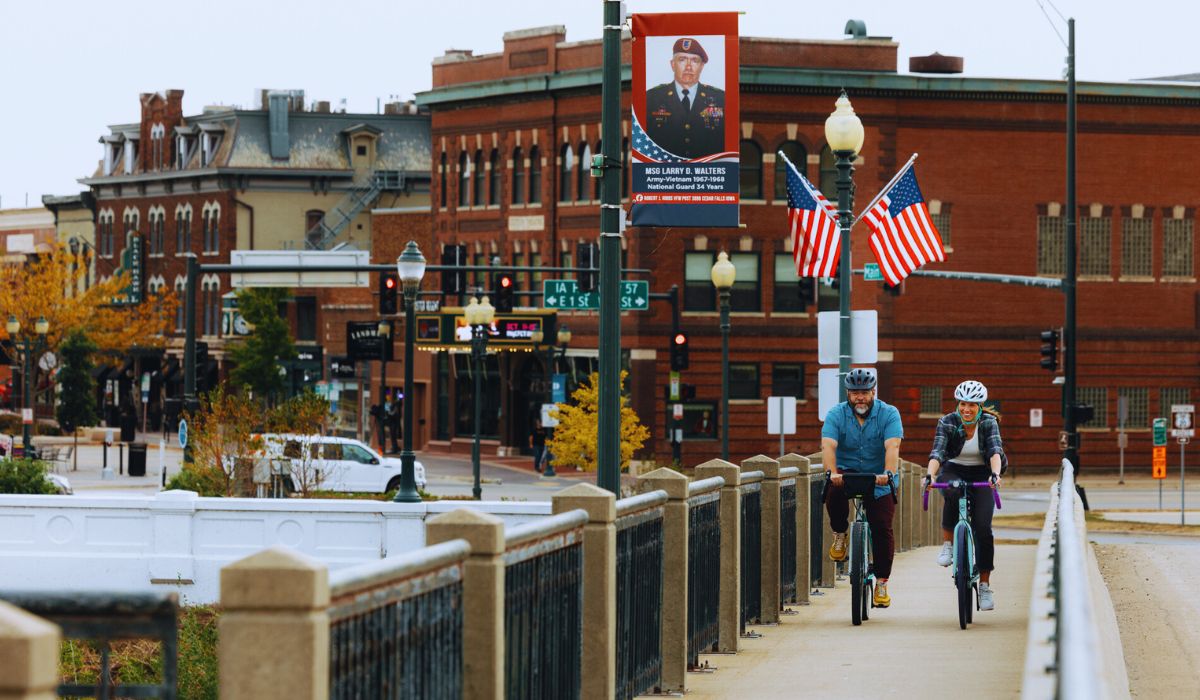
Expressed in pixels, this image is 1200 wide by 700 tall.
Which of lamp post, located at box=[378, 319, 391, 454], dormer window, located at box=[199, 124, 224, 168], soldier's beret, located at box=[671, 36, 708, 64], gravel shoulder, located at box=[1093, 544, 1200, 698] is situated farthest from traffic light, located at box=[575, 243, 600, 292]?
dormer window, located at box=[199, 124, 224, 168]

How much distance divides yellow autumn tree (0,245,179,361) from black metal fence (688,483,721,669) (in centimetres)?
6779

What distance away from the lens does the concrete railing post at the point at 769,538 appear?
52.4ft

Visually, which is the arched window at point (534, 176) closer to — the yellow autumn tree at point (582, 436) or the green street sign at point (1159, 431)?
the yellow autumn tree at point (582, 436)

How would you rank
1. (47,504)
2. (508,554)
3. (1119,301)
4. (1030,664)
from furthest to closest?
(1119,301) → (47,504) → (508,554) → (1030,664)

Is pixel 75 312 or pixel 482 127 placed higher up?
pixel 482 127

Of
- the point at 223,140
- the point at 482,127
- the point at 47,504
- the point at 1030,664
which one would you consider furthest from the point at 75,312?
the point at 1030,664

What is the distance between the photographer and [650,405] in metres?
58.9

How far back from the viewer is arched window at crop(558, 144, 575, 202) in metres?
63.2

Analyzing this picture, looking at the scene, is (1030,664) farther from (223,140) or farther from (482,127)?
(223,140)

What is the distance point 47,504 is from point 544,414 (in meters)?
28.5

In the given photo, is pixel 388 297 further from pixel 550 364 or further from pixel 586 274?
pixel 550 364

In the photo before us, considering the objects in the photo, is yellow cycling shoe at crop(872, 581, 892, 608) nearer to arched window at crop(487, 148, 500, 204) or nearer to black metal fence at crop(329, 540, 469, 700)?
black metal fence at crop(329, 540, 469, 700)

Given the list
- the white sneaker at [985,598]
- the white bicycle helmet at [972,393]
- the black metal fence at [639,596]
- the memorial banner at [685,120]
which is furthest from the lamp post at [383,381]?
the black metal fence at [639,596]

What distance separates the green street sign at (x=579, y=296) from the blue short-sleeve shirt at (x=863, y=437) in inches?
1279
